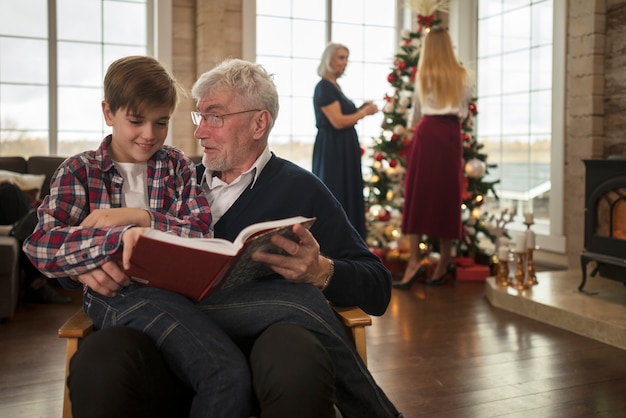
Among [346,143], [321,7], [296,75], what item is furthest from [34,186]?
[321,7]

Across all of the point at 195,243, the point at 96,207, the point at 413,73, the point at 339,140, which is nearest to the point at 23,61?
the point at 339,140

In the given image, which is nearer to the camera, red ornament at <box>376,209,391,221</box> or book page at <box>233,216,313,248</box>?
book page at <box>233,216,313,248</box>

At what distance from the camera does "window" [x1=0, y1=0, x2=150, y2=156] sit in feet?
18.7

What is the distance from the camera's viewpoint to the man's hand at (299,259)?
1572 millimetres

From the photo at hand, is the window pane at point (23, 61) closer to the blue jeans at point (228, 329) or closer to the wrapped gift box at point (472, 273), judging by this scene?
the wrapped gift box at point (472, 273)

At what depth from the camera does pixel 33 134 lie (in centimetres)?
580

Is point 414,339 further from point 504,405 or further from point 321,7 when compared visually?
point 321,7

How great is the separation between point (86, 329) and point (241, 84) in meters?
0.83

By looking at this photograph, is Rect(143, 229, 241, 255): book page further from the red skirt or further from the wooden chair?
the red skirt

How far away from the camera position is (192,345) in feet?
4.97

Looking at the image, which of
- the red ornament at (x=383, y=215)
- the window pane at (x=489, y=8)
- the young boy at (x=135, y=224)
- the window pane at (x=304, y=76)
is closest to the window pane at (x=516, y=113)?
the window pane at (x=489, y=8)

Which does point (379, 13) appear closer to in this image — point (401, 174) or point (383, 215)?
point (401, 174)

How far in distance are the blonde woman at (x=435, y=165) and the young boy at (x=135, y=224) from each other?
309 cm

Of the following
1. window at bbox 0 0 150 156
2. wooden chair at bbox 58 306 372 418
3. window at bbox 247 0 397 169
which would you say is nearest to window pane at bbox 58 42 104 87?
window at bbox 0 0 150 156
